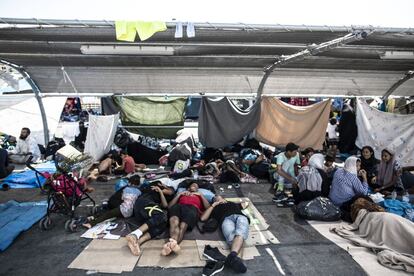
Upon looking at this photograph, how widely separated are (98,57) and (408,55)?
752 centimetres

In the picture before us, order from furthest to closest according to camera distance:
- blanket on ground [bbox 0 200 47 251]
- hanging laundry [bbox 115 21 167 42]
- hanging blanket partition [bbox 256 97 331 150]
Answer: hanging blanket partition [bbox 256 97 331 150]
blanket on ground [bbox 0 200 47 251]
hanging laundry [bbox 115 21 167 42]

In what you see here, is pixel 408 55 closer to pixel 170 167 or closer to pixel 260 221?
pixel 260 221

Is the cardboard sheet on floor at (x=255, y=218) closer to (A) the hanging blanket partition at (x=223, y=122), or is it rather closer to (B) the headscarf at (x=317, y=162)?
(B) the headscarf at (x=317, y=162)

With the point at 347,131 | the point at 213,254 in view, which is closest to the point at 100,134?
the point at 213,254

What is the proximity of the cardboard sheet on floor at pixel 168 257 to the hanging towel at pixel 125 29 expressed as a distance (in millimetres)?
3278

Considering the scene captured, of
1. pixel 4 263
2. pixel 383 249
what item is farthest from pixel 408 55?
pixel 4 263

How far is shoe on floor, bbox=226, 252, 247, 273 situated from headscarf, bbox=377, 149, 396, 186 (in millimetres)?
4973

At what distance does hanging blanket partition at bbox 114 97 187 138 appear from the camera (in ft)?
32.0

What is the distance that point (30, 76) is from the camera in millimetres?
8766

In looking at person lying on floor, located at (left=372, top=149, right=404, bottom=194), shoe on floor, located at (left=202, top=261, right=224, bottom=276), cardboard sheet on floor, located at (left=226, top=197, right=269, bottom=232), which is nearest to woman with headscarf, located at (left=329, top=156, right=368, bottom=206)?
person lying on floor, located at (left=372, top=149, right=404, bottom=194)

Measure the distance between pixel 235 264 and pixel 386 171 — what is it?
5.13m

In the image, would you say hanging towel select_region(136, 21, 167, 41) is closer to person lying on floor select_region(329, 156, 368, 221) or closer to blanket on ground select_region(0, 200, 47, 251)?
blanket on ground select_region(0, 200, 47, 251)

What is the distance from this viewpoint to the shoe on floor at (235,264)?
3713mm

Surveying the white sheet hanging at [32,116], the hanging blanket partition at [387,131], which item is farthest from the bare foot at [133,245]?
the hanging blanket partition at [387,131]
